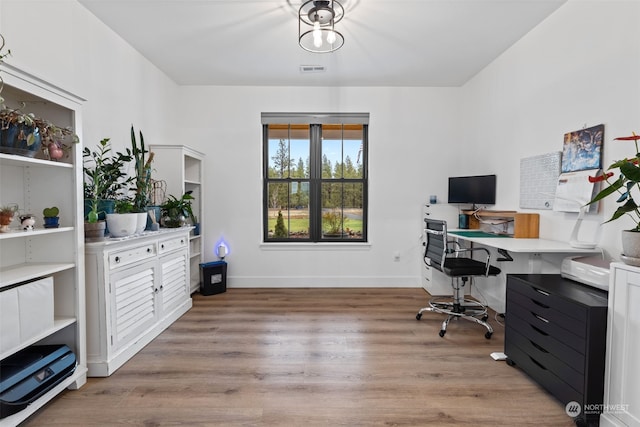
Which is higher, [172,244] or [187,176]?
[187,176]

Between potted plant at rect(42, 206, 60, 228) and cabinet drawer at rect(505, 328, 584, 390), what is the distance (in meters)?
3.17

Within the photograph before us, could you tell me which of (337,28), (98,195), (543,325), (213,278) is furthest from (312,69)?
(543,325)

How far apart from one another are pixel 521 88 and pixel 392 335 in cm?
280

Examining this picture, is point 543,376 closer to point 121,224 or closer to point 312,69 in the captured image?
point 121,224

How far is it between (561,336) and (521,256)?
1.48m

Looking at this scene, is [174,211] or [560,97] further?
[174,211]

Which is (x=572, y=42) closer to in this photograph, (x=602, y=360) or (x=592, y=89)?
(x=592, y=89)

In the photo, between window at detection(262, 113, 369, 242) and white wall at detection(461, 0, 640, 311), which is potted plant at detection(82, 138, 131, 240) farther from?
white wall at detection(461, 0, 640, 311)

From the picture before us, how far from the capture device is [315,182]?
4547mm

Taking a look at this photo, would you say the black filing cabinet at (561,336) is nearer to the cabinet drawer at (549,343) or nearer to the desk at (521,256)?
the cabinet drawer at (549,343)

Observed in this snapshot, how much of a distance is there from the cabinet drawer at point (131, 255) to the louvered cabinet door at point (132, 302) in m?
0.06

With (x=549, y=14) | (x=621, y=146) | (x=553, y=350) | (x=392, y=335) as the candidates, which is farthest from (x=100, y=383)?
(x=549, y=14)

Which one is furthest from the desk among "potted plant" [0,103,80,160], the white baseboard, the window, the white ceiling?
"potted plant" [0,103,80,160]

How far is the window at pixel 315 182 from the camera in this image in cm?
454
